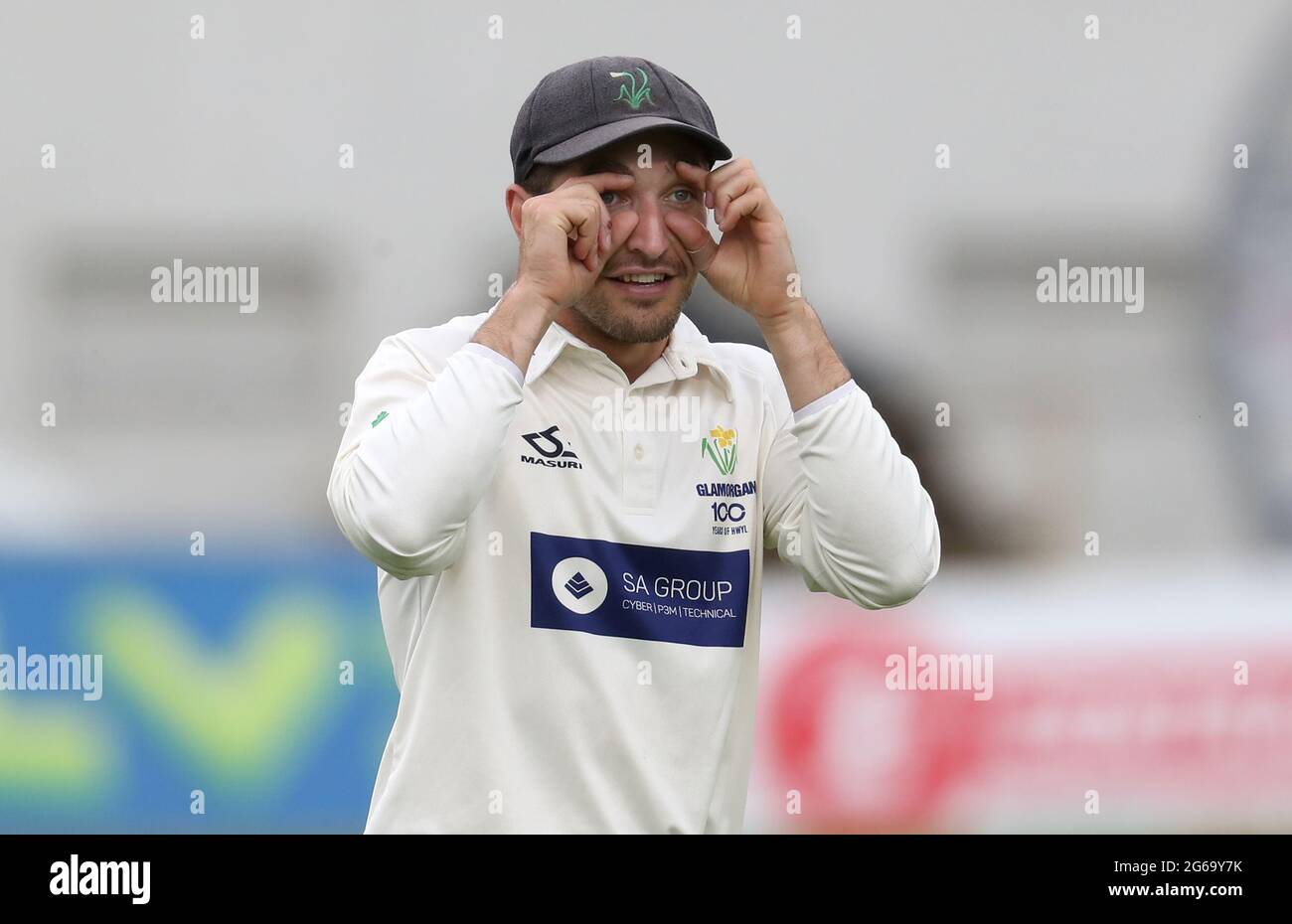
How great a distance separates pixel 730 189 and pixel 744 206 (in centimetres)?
3

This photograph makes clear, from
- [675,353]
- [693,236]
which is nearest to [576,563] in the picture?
[675,353]

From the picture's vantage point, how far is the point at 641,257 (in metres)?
1.82

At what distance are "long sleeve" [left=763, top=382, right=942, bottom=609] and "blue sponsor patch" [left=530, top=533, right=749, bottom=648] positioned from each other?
15 centimetres

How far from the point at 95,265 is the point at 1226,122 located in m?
3.32

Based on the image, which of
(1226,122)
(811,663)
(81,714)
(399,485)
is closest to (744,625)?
(399,485)

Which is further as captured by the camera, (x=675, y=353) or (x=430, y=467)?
(x=675, y=353)

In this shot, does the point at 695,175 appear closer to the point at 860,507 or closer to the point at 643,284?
the point at 643,284

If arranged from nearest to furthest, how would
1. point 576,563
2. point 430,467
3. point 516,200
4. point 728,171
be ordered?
1. point 430,467
2. point 576,563
3. point 728,171
4. point 516,200

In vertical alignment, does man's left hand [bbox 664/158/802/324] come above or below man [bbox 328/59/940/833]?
above

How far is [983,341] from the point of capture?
3.72 m

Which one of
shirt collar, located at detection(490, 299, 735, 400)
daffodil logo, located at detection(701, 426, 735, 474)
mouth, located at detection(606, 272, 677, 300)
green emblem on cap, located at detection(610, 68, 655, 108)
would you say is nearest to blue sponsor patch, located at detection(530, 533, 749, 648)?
daffodil logo, located at detection(701, 426, 735, 474)

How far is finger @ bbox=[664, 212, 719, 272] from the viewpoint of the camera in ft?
6.00

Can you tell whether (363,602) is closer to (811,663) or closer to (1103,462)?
(811,663)

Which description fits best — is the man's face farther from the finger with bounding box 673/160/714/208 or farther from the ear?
the ear
